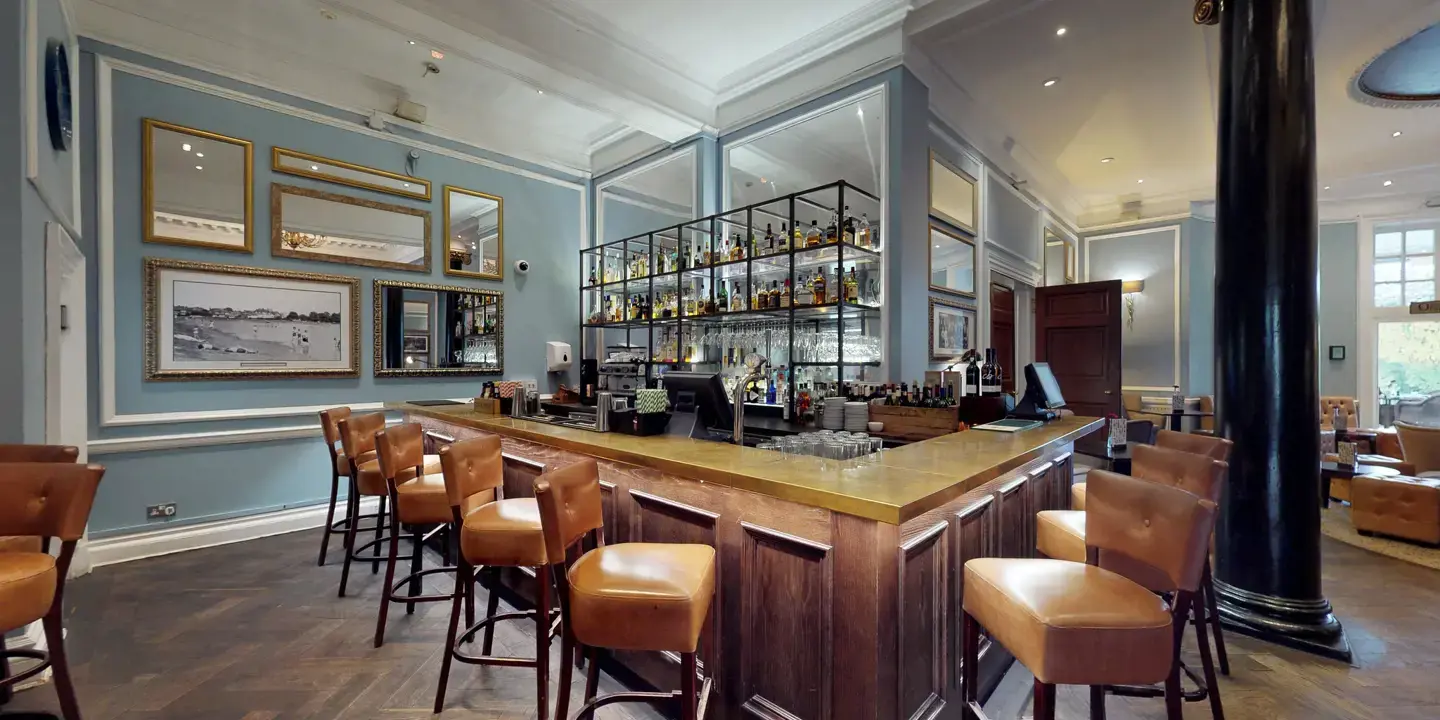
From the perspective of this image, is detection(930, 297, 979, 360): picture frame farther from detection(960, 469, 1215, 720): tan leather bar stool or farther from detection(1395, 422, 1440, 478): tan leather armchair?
detection(1395, 422, 1440, 478): tan leather armchair

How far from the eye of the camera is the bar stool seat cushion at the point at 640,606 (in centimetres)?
148

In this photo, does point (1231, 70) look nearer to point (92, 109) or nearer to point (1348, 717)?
point (1348, 717)

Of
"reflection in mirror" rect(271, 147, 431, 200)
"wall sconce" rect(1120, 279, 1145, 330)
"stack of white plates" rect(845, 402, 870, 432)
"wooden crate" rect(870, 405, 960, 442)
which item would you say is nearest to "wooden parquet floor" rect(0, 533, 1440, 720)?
"wooden crate" rect(870, 405, 960, 442)

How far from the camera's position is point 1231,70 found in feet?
9.30

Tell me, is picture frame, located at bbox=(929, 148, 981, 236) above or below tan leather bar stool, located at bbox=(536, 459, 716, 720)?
above

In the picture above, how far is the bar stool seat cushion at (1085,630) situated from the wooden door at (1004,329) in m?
4.83

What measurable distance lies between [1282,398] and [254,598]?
5.57m

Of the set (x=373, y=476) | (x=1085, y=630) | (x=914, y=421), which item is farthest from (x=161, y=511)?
(x=1085, y=630)

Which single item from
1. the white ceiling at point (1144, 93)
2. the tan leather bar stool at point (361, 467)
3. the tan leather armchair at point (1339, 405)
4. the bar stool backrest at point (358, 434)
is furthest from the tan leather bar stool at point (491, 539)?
the tan leather armchair at point (1339, 405)

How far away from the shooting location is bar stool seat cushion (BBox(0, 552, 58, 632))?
5.51 ft

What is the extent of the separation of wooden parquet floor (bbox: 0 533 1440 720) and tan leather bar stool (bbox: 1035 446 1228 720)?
0.26 meters

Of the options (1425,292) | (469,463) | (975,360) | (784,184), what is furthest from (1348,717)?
(1425,292)

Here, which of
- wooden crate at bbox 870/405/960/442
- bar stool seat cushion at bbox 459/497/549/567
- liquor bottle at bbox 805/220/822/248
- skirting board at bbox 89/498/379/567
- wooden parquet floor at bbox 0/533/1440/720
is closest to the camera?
bar stool seat cushion at bbox 459/497/549/567

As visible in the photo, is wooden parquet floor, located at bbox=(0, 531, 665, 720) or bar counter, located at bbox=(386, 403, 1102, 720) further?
wooden parquet floor, located at bbox=(0, 531, 665, 720)
